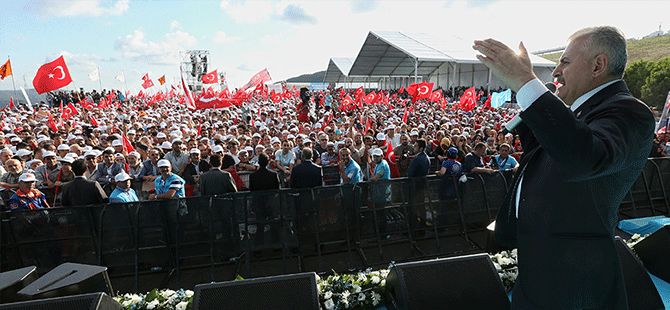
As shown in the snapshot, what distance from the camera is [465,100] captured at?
1969cm

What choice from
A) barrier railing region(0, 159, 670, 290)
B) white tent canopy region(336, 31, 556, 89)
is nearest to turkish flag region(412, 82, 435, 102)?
white tent canopy region(336, 31, 556, 89)

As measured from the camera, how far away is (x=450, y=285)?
2920 millimetres

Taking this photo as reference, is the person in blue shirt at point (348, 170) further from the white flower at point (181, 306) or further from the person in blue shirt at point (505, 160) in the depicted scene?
the white flower at point (181, 306)

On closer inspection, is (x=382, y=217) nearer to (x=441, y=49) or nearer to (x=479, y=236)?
(x=479, y=236)

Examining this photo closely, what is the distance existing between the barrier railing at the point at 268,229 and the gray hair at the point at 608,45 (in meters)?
4.73

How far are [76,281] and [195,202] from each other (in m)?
2.28

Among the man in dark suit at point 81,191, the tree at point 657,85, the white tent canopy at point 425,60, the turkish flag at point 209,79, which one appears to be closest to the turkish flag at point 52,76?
the man in dark suit at point 81,191

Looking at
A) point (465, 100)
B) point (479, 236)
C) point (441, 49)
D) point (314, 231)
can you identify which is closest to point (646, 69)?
point (441, 49)

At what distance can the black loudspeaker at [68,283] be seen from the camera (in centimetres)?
307

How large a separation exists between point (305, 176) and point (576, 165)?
5.53m

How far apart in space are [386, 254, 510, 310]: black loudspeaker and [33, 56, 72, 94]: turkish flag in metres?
14.6

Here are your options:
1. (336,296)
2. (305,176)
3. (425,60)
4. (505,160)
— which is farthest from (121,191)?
(425,60)

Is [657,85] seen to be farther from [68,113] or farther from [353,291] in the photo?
[68,113]

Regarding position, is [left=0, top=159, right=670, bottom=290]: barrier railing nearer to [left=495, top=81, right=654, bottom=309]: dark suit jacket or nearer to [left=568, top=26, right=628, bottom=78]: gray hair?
[left=495, top=81, right=654, bottom=309]: dark suit jacket
